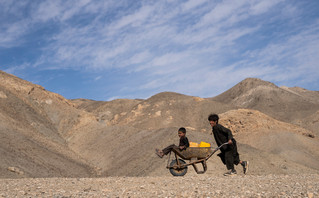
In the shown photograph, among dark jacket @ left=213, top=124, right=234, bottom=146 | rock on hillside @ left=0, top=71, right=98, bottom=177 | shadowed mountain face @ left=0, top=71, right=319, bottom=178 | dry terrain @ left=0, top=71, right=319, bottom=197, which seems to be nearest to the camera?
dry terrain @ left=0, top=71, right=319, bottom=197

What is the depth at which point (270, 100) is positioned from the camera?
86.2m

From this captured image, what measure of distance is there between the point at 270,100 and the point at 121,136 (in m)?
62.9

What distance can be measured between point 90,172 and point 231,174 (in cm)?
1635

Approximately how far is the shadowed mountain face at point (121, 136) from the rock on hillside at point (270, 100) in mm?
15947

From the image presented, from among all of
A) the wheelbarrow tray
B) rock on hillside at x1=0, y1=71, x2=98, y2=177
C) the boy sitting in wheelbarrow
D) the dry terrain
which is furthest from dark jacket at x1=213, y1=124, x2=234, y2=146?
rock on hillside at x1=0, y1=71, x2=98, y2=177

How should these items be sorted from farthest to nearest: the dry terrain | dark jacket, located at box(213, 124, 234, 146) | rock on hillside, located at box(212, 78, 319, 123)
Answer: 1. rock on hillside, located at box(212, 78, 319, 123)
2. dark jacket, located at box(213, 124, 234, 146)
3. the dry terrain

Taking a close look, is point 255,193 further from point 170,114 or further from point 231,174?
point 170,114

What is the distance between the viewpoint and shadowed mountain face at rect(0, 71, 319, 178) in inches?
774

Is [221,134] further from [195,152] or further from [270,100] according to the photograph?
[270,100]

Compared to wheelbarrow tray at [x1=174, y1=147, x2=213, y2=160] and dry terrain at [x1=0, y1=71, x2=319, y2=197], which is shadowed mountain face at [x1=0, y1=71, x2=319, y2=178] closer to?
dry terrain at [x1=0, y1=71, x2=319, y2=197]

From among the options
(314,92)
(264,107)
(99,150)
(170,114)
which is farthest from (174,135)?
(314,92)

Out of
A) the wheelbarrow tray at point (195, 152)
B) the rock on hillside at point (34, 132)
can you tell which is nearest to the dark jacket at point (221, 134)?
the wheelbarrow tray at point (195, 152)

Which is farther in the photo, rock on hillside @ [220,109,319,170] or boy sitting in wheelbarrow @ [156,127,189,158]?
rock on hillside @ [220,109,319,170]

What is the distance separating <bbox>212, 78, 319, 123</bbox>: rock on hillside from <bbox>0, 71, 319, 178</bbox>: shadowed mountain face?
52.3 feet
